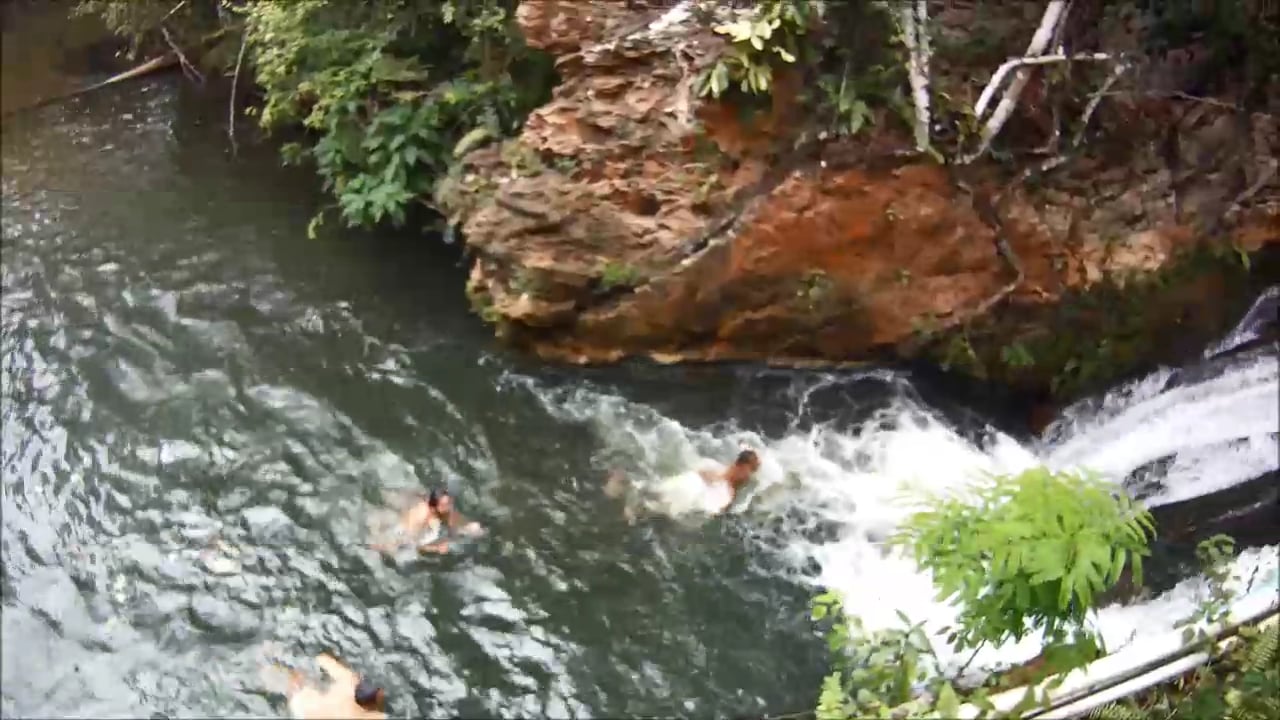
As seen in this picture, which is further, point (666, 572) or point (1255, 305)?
point (1255, 305)

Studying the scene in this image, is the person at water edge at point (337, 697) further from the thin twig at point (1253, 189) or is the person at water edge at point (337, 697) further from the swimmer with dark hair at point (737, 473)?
the thin twig at point (1253, 189)

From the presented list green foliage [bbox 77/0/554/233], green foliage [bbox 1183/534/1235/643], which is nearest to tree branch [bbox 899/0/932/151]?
green foliage [bbox 77/0/554/233]

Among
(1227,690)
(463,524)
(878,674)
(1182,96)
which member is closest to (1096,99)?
(1182,96)

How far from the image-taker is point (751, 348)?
7.15 metres

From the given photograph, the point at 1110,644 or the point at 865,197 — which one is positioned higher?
the point at 865,197

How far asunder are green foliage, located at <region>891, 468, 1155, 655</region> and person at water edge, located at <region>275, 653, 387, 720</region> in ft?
9.84

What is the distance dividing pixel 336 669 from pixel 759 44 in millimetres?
4486

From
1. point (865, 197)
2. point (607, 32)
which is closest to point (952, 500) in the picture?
point (865, 197)

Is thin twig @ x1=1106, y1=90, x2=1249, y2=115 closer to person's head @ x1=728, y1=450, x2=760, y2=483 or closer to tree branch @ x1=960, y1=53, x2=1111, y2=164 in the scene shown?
tree branch @ x1=960, y1=53, x2=1111, y2=164

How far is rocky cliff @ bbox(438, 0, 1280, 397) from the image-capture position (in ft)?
21.5

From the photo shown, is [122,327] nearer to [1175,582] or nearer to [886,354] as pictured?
[886,354]

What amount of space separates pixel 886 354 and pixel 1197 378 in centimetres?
226

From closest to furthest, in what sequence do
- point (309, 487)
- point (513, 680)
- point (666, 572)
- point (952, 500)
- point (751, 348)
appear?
point (952, 500), point (513, 680), point (666, 572), point (309, 487), point (751, 348)

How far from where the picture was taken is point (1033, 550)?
126 inches
